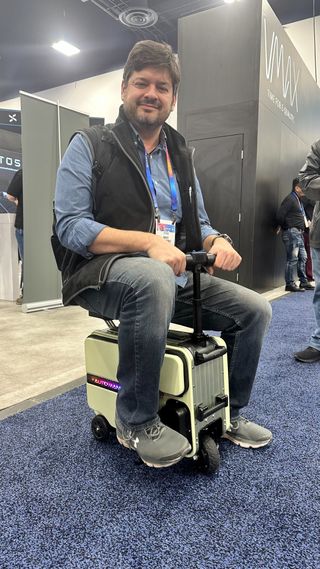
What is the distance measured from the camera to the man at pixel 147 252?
1.04m

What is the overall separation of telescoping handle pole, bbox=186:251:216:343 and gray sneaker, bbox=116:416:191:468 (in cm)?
27

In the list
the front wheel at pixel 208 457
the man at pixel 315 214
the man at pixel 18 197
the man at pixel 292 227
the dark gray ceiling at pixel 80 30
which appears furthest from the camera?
the dark gray ceiling at pixel 80 30

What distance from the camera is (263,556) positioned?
0.85 m

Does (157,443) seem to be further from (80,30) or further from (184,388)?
(80,30)

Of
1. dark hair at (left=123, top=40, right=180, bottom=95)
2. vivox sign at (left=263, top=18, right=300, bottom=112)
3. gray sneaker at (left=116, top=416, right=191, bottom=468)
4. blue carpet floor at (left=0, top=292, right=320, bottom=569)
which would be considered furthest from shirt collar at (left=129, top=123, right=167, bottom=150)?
vivox sign at (left=263, top=18, right=300, bottom=112)

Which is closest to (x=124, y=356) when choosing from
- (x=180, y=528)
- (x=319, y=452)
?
(x=180, y=528)

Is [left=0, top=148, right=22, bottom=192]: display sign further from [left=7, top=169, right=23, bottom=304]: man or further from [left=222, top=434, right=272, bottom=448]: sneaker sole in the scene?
[left=222, top=434, right=272, bottom=448]: sneaker sole

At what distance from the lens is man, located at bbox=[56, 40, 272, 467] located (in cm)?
104

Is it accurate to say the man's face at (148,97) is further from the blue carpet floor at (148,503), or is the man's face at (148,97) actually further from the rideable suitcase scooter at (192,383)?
the blue carpet floor at (148,503)

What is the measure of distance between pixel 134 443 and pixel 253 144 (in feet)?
12.8

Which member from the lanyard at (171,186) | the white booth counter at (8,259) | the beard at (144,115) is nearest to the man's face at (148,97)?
the beard at (144,115)

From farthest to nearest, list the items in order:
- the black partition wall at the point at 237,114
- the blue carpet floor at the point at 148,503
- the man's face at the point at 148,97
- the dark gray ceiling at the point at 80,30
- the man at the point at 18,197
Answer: the dark gray ceiling at the point at 80,30 → the black partition wall at the point at 237,114 → the man at the point at 18,197 → the man's face at the point at 148,97 → the blue carpet floor at the point at 148,503

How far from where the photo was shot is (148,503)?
1.02 metres

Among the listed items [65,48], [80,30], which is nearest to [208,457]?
[80,30]
